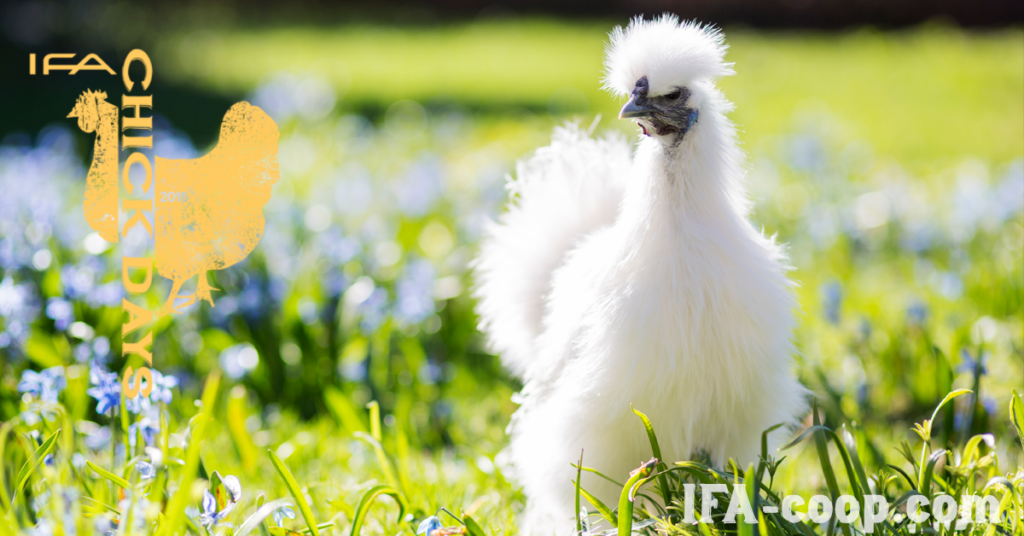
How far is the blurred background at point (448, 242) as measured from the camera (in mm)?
3037

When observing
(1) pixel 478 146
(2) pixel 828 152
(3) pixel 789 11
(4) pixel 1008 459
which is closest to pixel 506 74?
(1) pixel 478 146

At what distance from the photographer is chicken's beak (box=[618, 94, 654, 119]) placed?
176 centimetres

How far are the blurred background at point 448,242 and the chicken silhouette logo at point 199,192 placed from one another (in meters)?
0.25

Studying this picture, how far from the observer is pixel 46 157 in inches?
183

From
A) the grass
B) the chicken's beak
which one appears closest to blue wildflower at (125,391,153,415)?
the chicken's beak

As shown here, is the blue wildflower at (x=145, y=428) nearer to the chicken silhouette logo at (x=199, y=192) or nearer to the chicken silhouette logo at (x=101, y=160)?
the chicken silhouette logo at (x=199, y=192)

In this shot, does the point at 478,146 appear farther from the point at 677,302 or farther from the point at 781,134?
the point at 677,302

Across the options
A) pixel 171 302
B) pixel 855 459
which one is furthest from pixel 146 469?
pixel 855 459

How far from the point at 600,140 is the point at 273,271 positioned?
6.09 ft

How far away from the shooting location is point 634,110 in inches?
69.4

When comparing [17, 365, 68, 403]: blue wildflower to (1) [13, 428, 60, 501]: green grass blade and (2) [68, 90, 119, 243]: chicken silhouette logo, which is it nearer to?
(1) [13, 428, 60, 501]: green grass blade

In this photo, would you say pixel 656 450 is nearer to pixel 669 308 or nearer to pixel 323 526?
pixel 669 308

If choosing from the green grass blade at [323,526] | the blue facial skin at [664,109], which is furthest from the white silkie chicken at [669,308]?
the green grass blade at [323,526]

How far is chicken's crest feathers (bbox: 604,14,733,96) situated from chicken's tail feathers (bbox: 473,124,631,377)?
50cm
